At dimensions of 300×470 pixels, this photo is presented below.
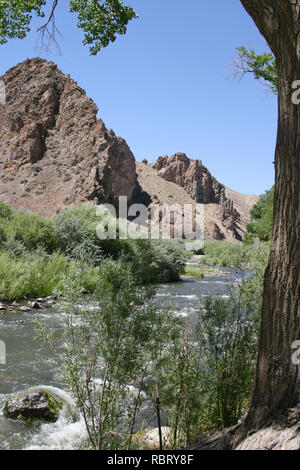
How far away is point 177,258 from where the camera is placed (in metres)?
26.0

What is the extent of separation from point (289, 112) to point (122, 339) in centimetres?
233

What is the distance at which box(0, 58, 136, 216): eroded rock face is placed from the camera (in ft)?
164

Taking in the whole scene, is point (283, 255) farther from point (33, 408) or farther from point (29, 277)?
point (29, 277)

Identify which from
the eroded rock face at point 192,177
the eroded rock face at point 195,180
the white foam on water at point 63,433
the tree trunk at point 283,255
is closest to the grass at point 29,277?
the white foam on water at point 63,433

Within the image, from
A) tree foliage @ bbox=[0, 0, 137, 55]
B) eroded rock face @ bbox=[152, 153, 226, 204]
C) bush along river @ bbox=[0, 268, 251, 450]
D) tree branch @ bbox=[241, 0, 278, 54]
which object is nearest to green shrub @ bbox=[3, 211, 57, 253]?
bush along river @ bbox=[0, 268, 251, 450]

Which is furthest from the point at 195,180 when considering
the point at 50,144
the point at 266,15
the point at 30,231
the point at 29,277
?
the point at 266,15

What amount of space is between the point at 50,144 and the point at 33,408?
57.1m

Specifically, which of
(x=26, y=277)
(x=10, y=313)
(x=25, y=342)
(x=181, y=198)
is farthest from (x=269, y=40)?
(x=181, y=198)

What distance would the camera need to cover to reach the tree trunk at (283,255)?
8.72ft

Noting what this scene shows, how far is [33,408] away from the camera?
546cm

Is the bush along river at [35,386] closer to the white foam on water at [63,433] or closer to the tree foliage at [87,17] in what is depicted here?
the white foam on water at [63,433]

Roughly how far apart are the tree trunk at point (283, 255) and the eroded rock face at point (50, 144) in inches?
1772

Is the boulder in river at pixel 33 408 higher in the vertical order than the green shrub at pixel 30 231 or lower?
lower

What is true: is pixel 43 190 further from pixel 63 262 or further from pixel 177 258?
pixel 63 262
